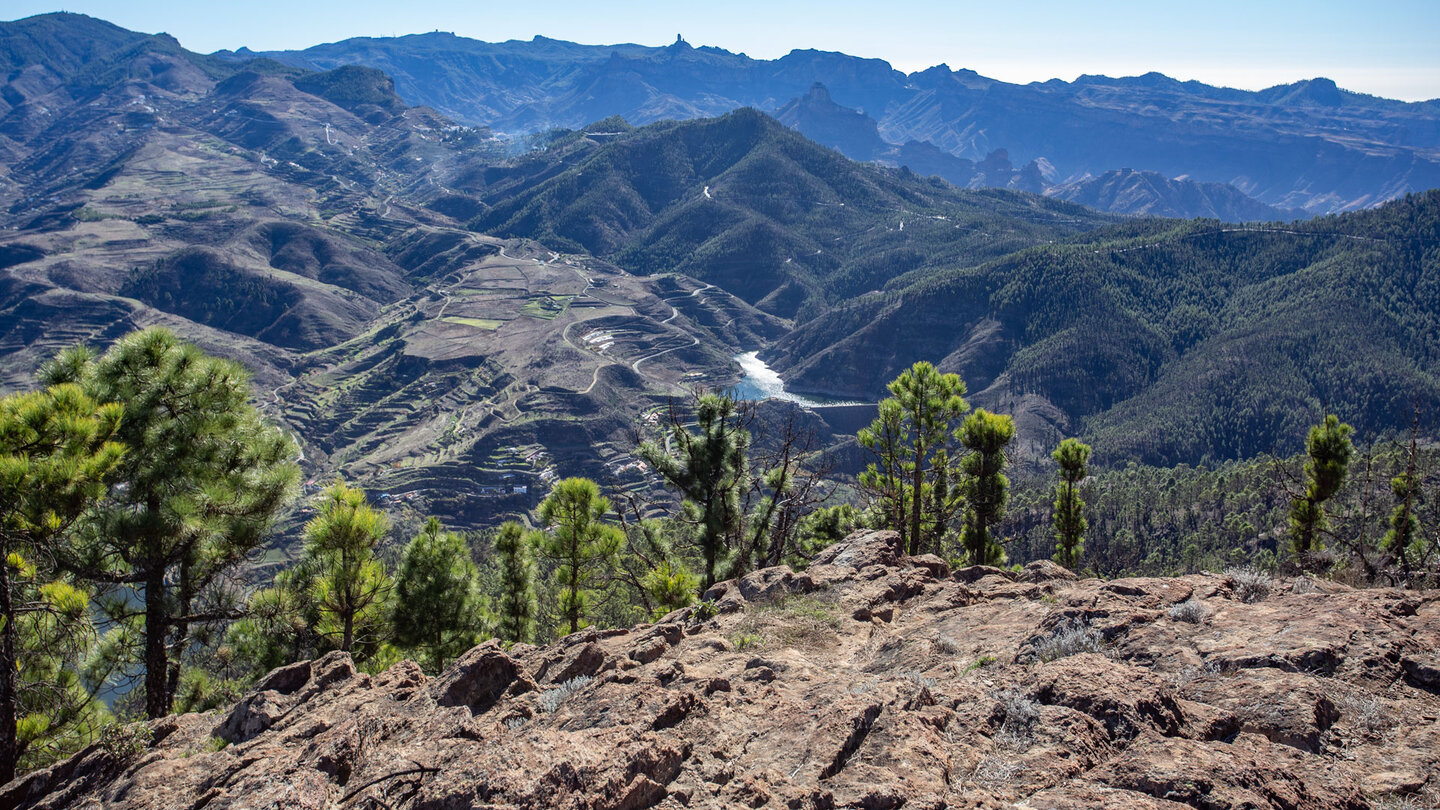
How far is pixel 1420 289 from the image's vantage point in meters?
148

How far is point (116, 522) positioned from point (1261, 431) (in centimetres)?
15220

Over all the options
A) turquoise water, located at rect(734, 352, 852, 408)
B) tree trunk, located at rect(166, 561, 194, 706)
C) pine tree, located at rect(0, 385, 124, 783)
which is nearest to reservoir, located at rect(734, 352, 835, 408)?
turquoise water, located at rect(734, 352, 852, 408)

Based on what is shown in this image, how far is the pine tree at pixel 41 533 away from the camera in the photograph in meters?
10.4

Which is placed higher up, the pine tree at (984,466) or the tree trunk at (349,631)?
the pine tree at (984,466)

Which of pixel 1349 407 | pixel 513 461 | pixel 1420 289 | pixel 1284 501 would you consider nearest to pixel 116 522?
pixel 1284 501

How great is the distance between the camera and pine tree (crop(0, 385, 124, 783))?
10.4 m

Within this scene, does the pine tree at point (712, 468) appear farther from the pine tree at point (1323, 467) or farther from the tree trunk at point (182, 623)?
the pine tree at point (1323, 467)

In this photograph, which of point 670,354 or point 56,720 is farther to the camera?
point 670,354

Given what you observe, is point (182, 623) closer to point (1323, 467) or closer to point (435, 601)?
point (435, 601)

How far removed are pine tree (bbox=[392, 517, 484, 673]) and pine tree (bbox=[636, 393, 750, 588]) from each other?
6.30 metres

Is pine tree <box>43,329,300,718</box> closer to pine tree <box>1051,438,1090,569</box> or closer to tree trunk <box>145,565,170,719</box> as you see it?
tree trunk <box>145,565,170,719</box>

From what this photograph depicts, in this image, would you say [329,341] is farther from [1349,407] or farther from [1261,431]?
[1349,407]

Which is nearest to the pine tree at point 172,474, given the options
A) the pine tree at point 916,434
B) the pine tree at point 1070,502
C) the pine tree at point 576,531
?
the pine tree at point 576,531

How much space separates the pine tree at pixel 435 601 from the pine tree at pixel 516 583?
1.45 metres
